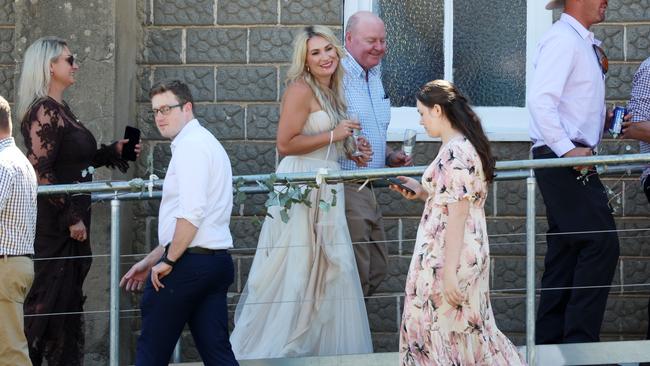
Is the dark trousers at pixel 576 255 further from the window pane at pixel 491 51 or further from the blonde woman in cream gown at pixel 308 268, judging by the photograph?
the window pane at pixel 491 51

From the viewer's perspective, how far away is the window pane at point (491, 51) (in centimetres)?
920

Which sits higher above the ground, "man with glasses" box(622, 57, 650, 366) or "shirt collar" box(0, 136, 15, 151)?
"man with glasses" box(622, 57, 650, 366)

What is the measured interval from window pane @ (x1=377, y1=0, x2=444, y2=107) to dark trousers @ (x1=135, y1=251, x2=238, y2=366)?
2973mm

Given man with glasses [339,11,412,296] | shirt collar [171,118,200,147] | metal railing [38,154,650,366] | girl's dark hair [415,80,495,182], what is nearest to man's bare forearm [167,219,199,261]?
shirt collar [171,118,200,147]

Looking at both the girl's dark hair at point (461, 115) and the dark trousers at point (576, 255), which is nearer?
the girl's dark hair at point (461, 115)

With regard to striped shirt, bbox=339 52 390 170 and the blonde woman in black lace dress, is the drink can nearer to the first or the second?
striped shirt, bbox=339 52 390 170

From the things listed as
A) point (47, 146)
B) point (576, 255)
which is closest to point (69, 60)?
point (47, 146)

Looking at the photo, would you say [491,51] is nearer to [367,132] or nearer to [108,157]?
[367,132]

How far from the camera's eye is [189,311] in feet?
21.5

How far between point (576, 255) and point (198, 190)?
2.16 m

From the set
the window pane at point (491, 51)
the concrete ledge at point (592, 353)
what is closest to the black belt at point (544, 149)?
the concrete ledge at point (592, 353)

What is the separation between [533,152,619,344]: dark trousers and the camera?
23.5 ft

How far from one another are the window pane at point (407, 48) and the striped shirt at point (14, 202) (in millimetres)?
3120

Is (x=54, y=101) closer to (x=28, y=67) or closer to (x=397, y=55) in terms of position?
(x=28, y=67)
